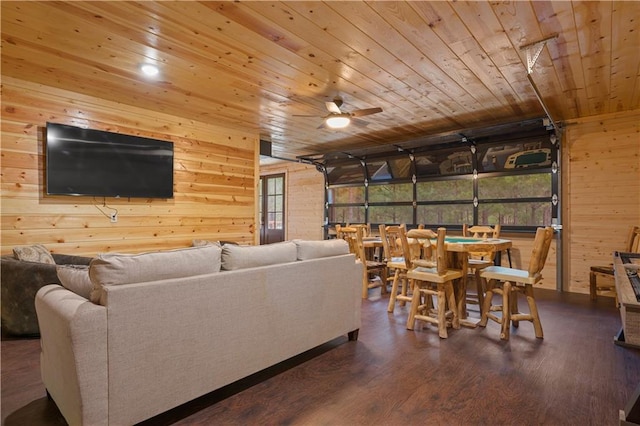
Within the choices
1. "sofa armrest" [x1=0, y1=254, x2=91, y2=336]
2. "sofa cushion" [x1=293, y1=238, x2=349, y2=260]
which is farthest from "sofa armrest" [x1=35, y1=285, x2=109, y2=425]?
"sofa armrest" [x1=0, y1=254, x2=91, y2=336]

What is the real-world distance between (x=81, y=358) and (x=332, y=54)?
9.20 ft

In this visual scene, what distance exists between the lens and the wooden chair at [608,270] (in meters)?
3.94

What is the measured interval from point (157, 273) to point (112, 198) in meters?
3.03

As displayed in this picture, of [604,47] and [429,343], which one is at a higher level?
[604,47]

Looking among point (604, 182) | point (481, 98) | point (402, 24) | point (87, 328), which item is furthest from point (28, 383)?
point (604, 182)

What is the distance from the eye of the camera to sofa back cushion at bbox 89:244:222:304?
1599 mm

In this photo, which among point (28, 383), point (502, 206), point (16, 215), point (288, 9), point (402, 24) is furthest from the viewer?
point (502, 206)

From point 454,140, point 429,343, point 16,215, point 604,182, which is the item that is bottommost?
point 429,343

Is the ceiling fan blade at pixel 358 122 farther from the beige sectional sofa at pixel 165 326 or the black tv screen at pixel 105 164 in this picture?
the beige sectional sofa at pixel 165 326

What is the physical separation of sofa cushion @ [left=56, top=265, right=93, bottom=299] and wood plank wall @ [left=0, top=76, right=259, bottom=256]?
2291 millimetres

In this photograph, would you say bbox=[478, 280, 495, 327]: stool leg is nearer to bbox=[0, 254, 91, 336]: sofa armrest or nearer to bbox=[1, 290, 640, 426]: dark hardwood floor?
bbox=[1, 290, 640, 426]: dark hardwood floor

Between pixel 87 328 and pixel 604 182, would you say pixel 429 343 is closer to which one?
pixel 87 328

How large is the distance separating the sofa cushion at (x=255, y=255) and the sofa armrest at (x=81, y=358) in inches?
28.5

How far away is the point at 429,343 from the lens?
114 inches
